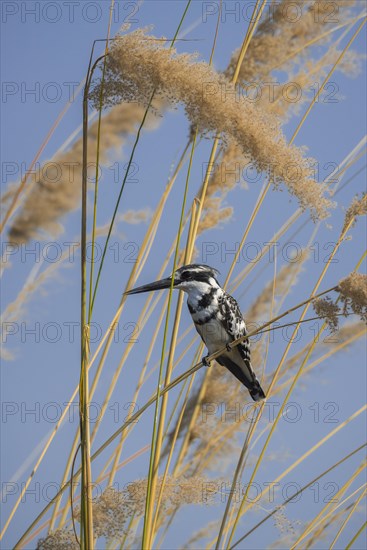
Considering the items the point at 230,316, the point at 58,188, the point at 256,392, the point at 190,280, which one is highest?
the point at 58,188

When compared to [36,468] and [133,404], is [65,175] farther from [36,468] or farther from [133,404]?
[36,468]

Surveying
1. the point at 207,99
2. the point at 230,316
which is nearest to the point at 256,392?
the point at 230,316

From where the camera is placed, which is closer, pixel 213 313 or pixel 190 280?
pixel 190 280

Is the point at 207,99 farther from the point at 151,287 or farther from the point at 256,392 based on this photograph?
the point at 256,392

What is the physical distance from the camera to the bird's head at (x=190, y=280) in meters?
2.70

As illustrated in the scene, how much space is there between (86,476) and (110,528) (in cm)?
34

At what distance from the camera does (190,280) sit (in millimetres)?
2934

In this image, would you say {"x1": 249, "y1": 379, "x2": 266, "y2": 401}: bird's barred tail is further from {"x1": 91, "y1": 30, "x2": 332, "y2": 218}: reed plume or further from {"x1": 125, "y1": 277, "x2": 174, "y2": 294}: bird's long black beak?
{"x1": 91, "y1": 30, "x2": 332, "y2": 218}: reed plume

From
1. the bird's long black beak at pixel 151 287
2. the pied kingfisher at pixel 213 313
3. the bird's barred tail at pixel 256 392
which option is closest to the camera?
the bird's long black beak at pixel 151 287

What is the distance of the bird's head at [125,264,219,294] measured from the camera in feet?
8.87

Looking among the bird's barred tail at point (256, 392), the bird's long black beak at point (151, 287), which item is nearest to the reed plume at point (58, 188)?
the bird's long black beak at point (151, 287)

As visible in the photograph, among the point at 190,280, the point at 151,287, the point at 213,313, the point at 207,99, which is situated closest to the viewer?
the point at 207,99

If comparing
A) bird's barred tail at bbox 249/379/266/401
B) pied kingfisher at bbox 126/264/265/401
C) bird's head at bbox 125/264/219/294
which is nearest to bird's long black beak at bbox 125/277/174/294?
bird's head at bbox 125/264/219/294

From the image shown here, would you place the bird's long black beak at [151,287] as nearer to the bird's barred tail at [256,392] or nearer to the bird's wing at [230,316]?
the bird's wing at [230,316]
